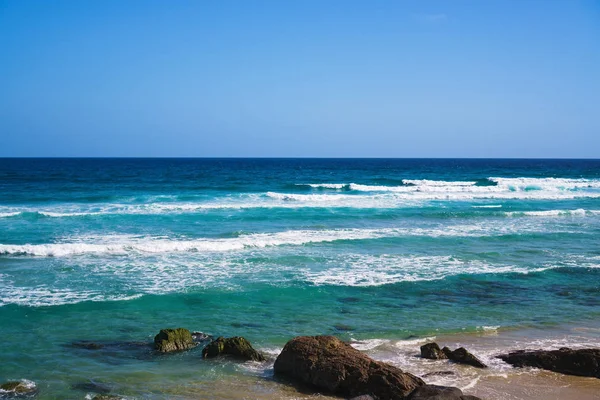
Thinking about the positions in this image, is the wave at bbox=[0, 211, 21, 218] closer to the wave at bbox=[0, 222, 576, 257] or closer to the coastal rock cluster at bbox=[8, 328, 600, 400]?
the wave at bbox=[0, 222, 576, 257]

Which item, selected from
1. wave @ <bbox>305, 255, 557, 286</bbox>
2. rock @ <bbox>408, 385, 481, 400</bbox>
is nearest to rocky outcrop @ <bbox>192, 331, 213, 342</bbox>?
rock @ <bbox>408, 385, 481, 400</bbox>

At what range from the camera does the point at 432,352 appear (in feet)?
31.2

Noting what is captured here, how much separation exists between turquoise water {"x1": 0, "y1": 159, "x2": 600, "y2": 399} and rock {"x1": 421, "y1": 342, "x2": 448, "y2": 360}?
1.21 meters

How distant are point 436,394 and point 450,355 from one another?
7.89ft

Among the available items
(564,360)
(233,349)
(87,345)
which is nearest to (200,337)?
(233,349)

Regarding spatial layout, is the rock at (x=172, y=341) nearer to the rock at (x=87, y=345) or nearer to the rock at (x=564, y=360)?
the rock at (x=87, y=345)

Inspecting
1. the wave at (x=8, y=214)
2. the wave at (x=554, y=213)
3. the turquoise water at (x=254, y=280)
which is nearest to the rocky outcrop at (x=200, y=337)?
the turquoise water at (x=254, y=280)

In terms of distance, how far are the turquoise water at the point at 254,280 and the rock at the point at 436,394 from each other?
2590 mm

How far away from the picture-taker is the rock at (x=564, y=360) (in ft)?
28.8

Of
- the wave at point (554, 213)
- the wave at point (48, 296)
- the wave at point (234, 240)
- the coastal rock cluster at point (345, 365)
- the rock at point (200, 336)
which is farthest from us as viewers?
the wave at point (554, 213)

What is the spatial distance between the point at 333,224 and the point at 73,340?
16.7 m

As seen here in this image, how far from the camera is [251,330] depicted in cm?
1133

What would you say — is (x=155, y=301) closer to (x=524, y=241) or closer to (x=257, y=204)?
(x=524, y=241)

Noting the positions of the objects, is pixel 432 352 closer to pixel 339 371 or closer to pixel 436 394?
pixel 339 371
